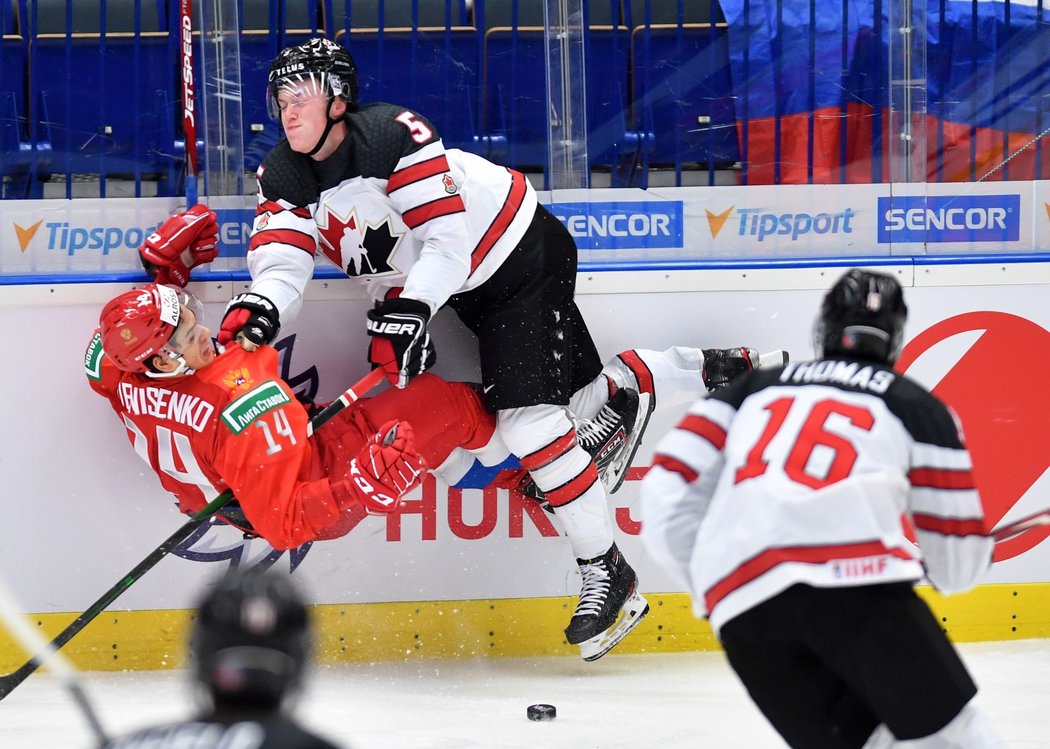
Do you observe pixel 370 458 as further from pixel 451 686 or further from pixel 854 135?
pixel 854 135

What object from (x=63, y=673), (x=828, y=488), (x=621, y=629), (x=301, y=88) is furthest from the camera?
(x=621, y=629)

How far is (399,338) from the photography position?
3035mm

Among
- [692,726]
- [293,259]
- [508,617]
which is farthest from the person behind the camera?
[508,617]

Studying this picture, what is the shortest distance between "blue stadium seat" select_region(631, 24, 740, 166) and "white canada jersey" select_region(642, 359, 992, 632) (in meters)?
1.75

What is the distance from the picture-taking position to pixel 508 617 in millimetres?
3455

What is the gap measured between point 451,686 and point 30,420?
46.2 inches

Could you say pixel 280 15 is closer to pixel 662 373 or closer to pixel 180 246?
pixel 180 246

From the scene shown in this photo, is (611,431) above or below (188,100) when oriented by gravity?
below

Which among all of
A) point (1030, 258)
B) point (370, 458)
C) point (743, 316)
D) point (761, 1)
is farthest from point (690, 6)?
point (370, 458)

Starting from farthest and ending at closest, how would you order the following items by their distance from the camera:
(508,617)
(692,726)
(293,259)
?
1. (508,617)
2. (293,259)
3. (692,726)

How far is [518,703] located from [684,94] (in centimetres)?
155

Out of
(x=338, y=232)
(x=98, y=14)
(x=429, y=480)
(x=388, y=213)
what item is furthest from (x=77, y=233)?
(x=429, y=480)

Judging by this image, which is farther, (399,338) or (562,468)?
(562,468)

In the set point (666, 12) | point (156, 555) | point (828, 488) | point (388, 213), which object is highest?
point (666, 12)
